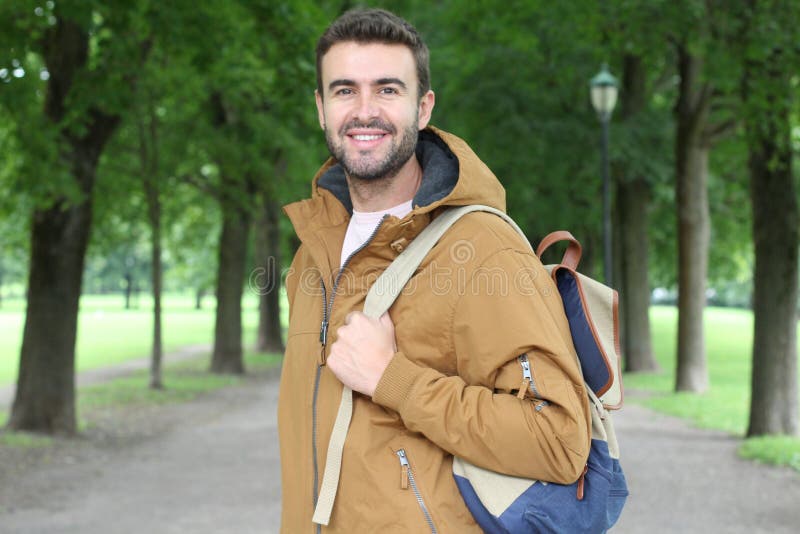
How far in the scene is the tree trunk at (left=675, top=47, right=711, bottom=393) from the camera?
1634 centimetres

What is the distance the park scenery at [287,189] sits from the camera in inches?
368

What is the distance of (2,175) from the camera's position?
729 inches

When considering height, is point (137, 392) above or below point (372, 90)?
below

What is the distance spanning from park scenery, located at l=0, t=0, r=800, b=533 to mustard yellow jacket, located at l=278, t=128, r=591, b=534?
1195 mm

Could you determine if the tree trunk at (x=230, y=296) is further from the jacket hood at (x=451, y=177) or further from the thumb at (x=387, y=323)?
the thumb at (x=387, y=323)

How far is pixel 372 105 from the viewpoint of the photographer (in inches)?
89.8

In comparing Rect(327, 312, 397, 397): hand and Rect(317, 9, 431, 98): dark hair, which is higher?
Rect(317, 9, 431, 98): dark hair

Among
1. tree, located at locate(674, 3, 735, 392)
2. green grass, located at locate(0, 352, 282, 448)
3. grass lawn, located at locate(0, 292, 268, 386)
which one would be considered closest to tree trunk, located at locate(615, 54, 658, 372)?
tree, located at locate(674, 3, 735, 392)

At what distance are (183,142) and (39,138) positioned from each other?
27.0ft

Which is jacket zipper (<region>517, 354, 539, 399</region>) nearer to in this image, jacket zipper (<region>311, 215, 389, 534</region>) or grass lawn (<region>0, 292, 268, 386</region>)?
jacket zipper (<region>311, 215, 389, 534</region>)

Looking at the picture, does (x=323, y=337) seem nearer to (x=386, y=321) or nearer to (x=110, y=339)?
(x=386, y=321)

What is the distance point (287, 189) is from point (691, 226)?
8.10m

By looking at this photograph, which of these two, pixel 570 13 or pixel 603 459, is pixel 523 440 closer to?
pixel 603 459

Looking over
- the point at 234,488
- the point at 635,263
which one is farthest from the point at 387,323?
the point at 635,263
